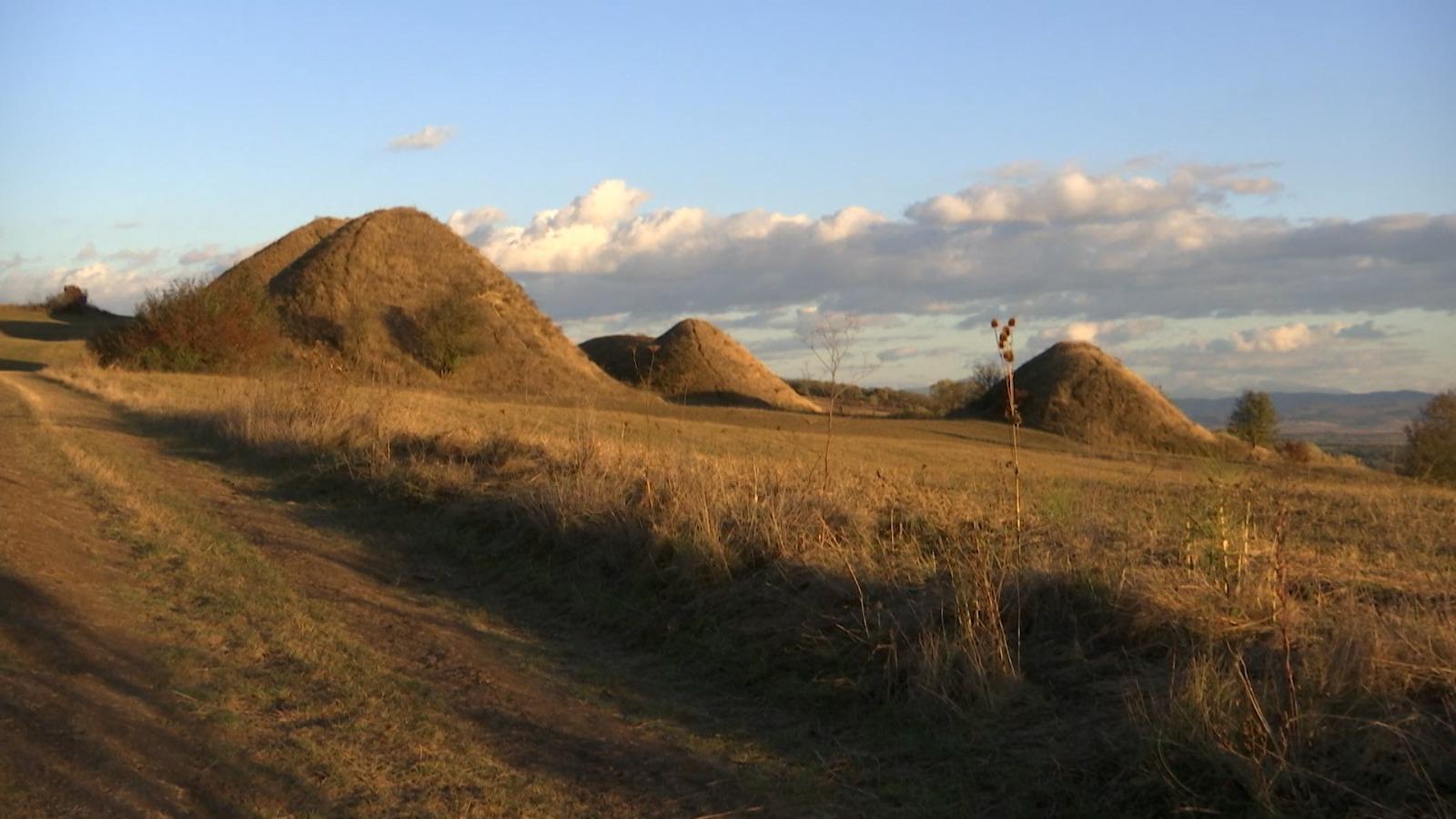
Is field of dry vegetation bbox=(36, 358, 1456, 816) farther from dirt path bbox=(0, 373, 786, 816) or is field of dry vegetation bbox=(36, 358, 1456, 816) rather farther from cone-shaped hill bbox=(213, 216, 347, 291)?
cone-shaped hill bbox=(213, 216, 347, 291)

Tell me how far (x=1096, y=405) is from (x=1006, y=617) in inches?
1743

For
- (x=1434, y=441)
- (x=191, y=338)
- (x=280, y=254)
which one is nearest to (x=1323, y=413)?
(x=1434, y=441)

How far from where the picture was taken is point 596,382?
182 feet

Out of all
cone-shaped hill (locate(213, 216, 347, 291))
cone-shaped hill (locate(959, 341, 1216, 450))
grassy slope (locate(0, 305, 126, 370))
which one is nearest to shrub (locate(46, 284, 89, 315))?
grassy slope (locate(0, 305, 126, 370))

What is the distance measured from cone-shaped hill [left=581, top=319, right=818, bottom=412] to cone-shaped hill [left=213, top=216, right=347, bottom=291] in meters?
17.9

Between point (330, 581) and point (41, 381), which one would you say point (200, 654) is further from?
point (41, 381)

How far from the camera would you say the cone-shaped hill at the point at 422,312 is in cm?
5269

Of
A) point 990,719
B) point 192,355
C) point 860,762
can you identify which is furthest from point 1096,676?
point 192,355

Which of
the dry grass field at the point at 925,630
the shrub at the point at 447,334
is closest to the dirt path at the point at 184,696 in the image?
the dry grass field at the point at 925,630

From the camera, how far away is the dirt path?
5.07 meters

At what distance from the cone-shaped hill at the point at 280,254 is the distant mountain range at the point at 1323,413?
144ft

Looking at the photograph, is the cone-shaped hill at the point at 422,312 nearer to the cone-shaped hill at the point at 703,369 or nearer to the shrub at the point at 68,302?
the cone-shaped hill at the point at 703,369

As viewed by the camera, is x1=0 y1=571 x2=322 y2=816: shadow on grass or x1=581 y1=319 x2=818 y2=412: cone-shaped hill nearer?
x1=0 y1=571 x2=322 y2=816: shadow on grass

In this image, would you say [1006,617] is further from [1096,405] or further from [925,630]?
[1096,405]
